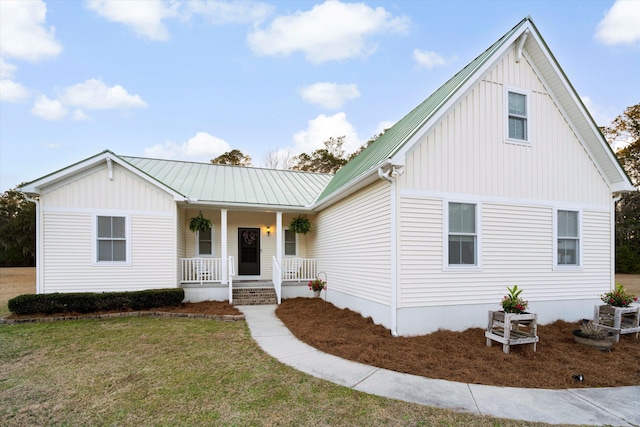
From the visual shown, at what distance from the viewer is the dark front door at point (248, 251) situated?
1373cm

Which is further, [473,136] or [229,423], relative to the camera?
[473,136]

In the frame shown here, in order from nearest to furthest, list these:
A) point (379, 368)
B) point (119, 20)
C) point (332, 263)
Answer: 1. point (379, 368)
2. point (332, 263)
3. point (119, 20)

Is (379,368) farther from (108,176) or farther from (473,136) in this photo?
(108,176)

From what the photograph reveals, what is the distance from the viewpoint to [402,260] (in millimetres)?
6984

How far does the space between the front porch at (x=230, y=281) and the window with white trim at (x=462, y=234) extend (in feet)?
20.1

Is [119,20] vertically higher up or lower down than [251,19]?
lower down

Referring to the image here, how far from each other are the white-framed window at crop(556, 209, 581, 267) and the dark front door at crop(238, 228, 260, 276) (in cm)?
1032

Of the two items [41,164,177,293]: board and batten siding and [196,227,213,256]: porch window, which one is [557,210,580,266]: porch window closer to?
[41,164,177,293]: board and batten siding

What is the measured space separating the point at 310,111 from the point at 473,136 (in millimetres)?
19494

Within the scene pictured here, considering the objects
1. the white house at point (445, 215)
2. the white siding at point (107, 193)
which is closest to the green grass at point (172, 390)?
the white house at point (445, 215)

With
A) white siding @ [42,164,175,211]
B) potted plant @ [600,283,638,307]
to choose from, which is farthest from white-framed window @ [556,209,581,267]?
→ white siding @ [42,164,175,211]

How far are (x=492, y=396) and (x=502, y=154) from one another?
19.0 ft

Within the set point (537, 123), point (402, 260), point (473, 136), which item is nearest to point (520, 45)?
Result: point (537, 123)

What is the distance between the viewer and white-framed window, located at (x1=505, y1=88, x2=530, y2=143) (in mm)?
8234
